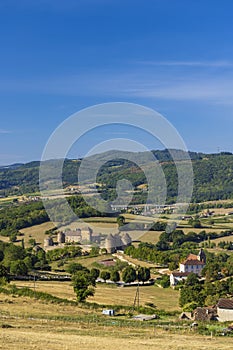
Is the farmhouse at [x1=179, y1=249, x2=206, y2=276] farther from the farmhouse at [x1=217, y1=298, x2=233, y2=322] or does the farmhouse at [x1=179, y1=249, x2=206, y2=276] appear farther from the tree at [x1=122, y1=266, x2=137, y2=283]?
the farmhouse at [x1=217, y1=298, x2=233, y2=322]

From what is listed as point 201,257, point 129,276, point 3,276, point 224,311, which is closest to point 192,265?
point 201,257

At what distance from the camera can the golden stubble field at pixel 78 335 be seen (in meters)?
22.0

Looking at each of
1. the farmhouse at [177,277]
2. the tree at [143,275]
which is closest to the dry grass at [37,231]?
the farmhouse at [177,277]

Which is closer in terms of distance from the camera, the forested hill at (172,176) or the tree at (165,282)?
the tree at (165,282)

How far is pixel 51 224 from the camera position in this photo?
9119 centimetres

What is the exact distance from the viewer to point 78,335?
80.4 feet

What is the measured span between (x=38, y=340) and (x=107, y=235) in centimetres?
5481

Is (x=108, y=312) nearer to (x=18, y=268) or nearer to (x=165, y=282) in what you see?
(x=165, y=282)

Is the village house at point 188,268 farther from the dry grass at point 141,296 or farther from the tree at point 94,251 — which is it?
the tree at point 94,251

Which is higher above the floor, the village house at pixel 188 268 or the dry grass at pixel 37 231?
the dry grass at pixel 37 231

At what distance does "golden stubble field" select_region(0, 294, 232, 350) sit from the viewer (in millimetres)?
21969

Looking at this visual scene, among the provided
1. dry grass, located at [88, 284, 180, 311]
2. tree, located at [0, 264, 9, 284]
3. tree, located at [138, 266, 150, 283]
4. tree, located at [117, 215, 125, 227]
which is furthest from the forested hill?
tree, located at [0, 264, 9, 284]

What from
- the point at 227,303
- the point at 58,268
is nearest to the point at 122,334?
the point at 227,303

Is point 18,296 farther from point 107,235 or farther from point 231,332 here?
point 107,235
